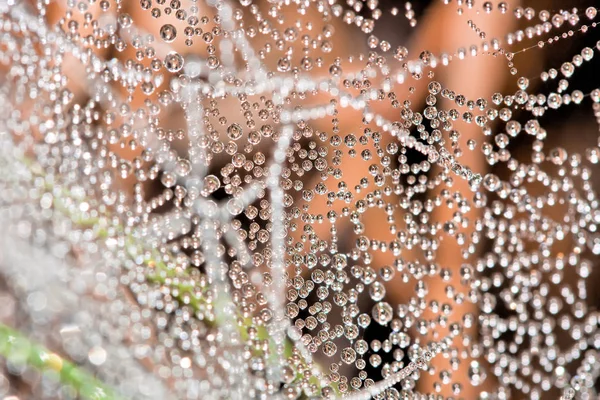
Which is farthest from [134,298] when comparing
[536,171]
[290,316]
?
[536,171]

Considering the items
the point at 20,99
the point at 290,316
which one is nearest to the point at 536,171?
the point at 290,316

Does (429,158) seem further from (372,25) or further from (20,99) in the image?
(20,99)

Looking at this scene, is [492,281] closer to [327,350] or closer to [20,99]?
[327,350]

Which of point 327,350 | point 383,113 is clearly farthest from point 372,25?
point 327,350

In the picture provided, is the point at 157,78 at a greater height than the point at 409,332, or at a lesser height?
greater

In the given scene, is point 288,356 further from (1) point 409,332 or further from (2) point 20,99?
(2) point 20,99

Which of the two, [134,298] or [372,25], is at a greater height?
[372,25]
